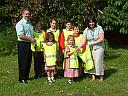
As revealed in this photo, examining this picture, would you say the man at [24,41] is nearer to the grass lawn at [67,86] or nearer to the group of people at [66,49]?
the group of people at [66,49]

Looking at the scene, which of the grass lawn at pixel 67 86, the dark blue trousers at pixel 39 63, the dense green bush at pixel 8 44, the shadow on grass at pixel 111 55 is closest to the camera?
the grass lawn at pixel 67 86

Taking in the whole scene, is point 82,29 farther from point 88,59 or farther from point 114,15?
point 88,59

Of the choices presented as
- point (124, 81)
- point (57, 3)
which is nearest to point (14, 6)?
point (57, 3)

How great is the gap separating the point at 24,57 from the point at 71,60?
121 cm

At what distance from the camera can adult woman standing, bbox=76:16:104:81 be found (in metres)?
9.95

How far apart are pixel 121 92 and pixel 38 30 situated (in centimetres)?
284

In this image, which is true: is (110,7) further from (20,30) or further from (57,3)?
(20,30)

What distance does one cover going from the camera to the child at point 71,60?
9.91 meters

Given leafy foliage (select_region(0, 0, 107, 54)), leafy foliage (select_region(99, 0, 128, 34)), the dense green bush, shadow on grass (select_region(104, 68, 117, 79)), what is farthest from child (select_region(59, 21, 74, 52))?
the dense green bush

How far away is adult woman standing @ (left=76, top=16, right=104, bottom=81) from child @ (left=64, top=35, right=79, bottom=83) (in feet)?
0.73

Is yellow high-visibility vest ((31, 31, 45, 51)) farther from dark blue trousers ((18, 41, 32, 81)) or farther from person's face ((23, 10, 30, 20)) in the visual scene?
person's face ((23, 10, 30, 20))

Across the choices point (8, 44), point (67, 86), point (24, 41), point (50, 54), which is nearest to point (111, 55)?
point (8, 44)

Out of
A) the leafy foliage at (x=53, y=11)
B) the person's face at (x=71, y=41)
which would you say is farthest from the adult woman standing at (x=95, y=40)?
the leafy foliage at (x=53, y=11)

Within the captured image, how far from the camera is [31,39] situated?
9.61 m
